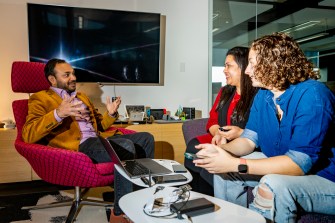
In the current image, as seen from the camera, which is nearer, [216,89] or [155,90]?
[155,90]

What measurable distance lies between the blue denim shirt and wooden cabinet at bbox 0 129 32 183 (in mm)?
2204

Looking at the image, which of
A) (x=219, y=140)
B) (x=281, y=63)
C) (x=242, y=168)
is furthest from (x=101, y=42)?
(x=242, y=168)

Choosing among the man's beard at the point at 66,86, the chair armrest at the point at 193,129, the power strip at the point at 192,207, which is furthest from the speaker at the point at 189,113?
the power strip at the point at 192,207

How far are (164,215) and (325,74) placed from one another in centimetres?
426

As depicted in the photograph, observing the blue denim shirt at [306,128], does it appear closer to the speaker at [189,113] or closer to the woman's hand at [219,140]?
the woman's hand at [219,140]

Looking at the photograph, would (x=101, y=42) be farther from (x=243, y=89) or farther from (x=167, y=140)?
(x=243, y=89)

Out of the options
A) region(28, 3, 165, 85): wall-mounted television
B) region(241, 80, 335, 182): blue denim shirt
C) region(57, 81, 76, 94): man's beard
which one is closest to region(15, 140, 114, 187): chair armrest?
region(57, 81, 76, 94): man's beard

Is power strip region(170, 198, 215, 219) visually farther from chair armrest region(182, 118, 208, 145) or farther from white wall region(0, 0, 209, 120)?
white wall region(0, 0, 209, 120)

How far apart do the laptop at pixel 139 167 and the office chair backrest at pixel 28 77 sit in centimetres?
93

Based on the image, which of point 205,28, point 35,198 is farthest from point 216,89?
point 35,198

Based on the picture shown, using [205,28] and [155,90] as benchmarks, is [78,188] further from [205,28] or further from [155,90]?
[205,28]

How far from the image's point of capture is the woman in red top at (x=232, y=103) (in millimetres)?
2137

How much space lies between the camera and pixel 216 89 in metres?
3.96

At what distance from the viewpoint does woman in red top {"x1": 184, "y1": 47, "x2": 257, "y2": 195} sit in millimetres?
2137
